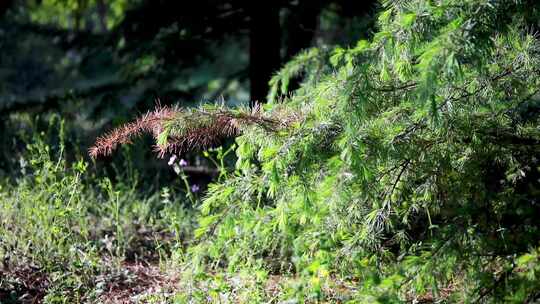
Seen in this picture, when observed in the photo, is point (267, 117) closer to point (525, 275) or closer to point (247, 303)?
point (247, 303)

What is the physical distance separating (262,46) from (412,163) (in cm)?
294

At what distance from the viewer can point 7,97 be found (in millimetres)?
11562

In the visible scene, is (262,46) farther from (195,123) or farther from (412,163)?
(195,123)

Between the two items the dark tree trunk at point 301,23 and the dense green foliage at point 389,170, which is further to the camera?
the dark tree trunk at point 301,23

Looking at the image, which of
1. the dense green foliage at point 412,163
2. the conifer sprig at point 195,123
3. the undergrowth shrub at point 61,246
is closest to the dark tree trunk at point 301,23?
the undergrowth shrub at point 61,246

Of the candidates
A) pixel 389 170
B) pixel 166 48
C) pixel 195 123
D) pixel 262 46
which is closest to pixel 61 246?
pixel 195 123

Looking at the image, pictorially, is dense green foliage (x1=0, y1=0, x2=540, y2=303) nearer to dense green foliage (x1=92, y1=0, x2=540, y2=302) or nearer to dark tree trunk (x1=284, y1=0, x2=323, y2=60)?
dense green foliage (x1=92, y1=0, x2=540, y2=302)

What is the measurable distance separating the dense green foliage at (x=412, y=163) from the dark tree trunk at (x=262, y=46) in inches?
94.5

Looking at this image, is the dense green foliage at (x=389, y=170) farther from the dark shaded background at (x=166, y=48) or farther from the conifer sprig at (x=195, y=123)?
the dark shaded background at (x=166, y=48)

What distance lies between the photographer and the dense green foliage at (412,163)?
2539 mm

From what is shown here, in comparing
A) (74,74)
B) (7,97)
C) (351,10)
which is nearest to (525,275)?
(351,10)

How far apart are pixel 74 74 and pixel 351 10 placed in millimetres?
12609

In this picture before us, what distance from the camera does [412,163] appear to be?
298 cm

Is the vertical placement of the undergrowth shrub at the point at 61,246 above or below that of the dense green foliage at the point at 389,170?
below
